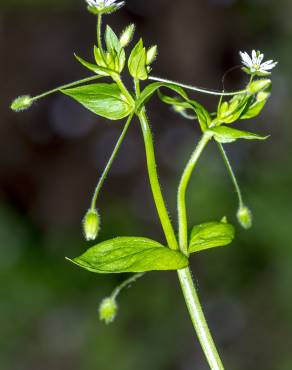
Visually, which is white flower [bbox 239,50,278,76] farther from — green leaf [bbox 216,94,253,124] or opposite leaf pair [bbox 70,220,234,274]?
opposite leaf pair [bbox 70,220,234,274]

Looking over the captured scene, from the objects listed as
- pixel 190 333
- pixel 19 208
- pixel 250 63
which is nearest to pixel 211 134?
pixel 250 63

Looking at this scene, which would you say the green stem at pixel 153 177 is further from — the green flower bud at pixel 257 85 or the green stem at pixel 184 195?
the green flower bud at pixel 257 85

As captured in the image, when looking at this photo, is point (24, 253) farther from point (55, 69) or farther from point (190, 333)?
point (55, 69)

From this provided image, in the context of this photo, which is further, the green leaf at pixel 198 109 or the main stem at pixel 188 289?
Result: the green leaf at pixel 198 109

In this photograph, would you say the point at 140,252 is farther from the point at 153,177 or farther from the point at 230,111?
the point at 230,111

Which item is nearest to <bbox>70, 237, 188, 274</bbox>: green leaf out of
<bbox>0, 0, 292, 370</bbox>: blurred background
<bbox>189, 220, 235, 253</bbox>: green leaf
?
<bbox>189, 220, 235, 253</bbox>: green leaf

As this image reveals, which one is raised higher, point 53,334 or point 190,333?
point 53,334

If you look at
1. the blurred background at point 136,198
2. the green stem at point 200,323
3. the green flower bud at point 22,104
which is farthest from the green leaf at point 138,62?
the blurred background at point 136,198
